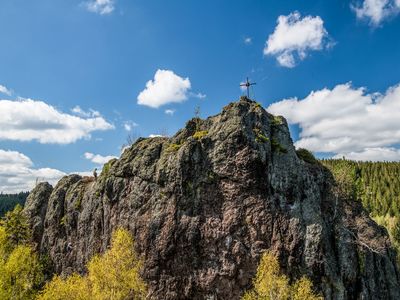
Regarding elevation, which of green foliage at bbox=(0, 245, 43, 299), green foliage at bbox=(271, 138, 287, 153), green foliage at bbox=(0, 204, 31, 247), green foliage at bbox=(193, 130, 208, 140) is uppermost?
green foliage at bbox=(193, 130, 208, 140)

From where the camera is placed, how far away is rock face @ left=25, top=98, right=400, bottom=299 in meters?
43.1

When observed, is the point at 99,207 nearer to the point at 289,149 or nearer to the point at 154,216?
the point at 154,216

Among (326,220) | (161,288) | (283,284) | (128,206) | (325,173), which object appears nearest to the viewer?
(283,284)

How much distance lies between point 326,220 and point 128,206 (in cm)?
2745

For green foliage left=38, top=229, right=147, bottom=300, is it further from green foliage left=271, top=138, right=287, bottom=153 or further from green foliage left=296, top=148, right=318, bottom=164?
green foliage left=296, top=148, right=318, bottom=164

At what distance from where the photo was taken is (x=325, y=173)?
5394 cm

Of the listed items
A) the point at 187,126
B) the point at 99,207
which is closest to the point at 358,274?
the point at 187,126

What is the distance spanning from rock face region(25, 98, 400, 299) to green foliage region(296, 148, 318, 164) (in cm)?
264

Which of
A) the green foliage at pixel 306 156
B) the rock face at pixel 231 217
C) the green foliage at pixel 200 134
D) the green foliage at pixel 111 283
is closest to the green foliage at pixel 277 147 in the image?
the rock face at pixel 231 217

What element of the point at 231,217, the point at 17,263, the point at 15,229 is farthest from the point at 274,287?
the point at 15,229

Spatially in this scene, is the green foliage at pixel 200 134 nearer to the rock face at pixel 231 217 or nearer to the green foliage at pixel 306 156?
the rock face at pixel 231 217

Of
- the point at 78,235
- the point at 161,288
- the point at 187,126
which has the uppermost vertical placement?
the point at 187,126

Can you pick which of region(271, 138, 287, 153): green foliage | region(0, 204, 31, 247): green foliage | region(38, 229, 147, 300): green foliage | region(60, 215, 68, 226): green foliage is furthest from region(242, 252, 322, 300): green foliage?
region(0, 204, 31, 247): green foliage

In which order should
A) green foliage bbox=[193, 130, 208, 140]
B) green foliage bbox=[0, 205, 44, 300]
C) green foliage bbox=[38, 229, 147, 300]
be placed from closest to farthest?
green foliage bbox=[38, 229, 147, 300]
green foliage bbox=[0, 205, 44, 300]
green foliage bbox=[193, 130, 208, 140]
